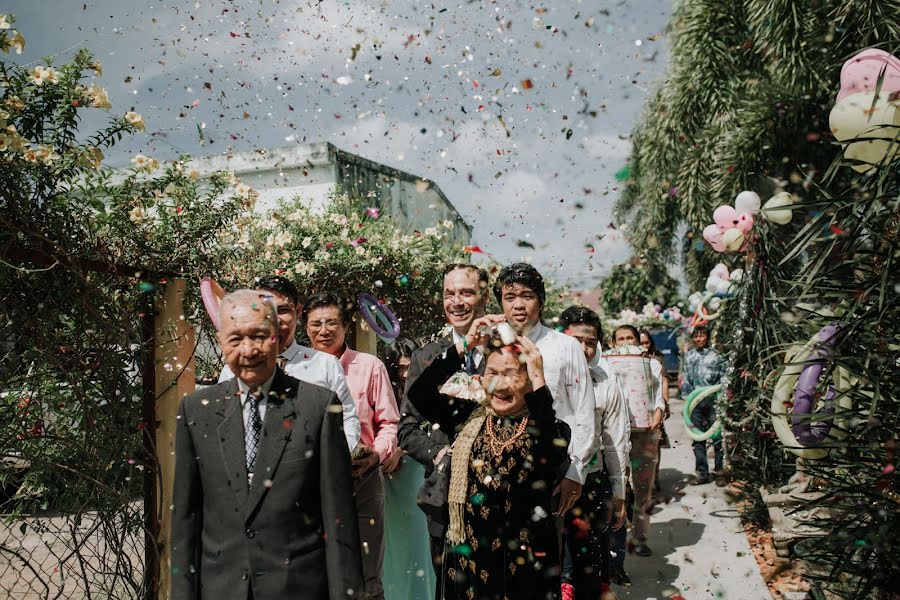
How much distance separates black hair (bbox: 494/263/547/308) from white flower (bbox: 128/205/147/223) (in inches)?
79.3

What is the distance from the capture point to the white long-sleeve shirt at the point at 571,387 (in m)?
3.78

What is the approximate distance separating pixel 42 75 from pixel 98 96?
260 millimetres

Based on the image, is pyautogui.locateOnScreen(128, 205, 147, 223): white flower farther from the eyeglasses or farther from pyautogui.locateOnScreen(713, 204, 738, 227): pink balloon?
pyautogui.locateOnScreen(713, 204, 738, 227): pink balloon

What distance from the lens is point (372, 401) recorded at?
14.3ft

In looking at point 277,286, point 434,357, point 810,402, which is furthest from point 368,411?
point 810,402

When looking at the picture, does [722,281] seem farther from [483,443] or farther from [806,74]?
[483,443]

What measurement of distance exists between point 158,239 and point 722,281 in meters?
8.09

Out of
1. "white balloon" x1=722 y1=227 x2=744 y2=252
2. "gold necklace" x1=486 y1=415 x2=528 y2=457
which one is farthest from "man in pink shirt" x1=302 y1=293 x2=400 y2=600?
"white balloon" x1=722 y1=227 x2=744 y2=252

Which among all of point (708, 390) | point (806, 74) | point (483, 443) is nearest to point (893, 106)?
point (483, 443)

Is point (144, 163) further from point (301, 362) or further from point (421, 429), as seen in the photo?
point (421, 429)

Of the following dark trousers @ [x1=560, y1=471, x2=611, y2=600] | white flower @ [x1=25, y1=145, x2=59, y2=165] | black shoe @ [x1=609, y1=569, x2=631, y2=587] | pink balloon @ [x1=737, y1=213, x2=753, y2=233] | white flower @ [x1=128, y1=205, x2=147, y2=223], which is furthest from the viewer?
pink balloon @ [x1=737, y1=213, x2=753, y2=233]

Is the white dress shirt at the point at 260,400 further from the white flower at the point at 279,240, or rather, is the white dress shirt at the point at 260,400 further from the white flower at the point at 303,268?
the white flower at the point at 303,268

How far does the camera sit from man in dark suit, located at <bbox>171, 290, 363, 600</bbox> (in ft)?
8.16

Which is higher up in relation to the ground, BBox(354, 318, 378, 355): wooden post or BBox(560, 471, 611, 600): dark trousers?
BBox(354, 318, 378, 355): wooden post
